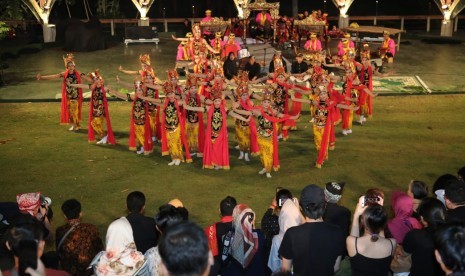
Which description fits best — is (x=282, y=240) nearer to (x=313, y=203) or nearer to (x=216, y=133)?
(x=313, y=203)

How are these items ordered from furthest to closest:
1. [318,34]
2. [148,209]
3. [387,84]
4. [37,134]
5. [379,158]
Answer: [318,34]
[387,84]
[37,134]
[379,158]
[148,209]

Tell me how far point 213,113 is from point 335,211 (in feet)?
12.7

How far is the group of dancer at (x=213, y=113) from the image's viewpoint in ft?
30.1

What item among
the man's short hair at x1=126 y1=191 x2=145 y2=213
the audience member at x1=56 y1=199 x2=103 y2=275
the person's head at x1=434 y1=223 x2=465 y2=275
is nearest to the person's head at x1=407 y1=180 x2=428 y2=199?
the person's head at x1=434 y1=223 x2=465 y2=275

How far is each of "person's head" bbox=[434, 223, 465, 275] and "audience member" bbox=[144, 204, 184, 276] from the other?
6.41ft

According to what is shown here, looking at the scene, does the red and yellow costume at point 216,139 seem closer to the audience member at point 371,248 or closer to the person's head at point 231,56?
the audience member at point 371,248

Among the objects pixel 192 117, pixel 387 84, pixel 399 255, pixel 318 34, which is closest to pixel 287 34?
pixel 318 34

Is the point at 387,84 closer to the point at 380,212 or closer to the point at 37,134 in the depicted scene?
the point at 37,134

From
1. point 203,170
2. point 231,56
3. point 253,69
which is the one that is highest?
point 231,56

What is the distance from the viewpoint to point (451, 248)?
137 inches

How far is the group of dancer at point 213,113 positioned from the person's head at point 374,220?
4.32 m

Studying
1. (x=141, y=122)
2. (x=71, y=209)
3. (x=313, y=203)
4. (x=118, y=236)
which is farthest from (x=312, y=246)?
(x=141, y=122)

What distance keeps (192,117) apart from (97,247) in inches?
205

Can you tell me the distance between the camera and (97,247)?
496 centimetres
